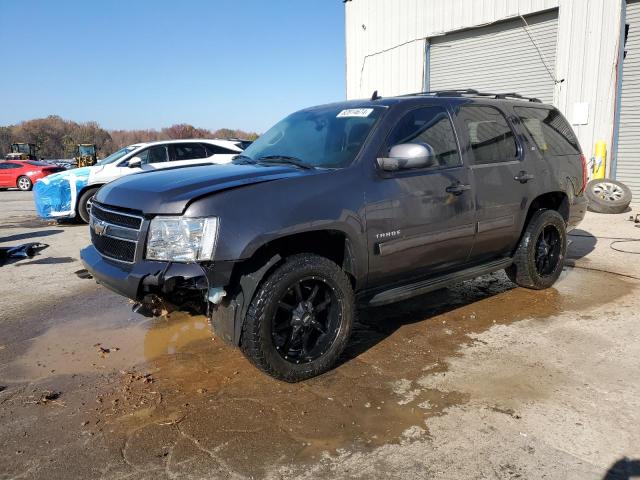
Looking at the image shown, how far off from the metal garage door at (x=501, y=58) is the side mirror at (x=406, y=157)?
9805 mm

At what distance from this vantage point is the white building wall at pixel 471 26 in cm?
→ 1077

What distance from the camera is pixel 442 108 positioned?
13.9ft

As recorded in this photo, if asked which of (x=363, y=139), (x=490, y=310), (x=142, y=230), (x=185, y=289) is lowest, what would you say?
(x=490, y=310)

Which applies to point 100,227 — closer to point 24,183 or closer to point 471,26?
point 471,26

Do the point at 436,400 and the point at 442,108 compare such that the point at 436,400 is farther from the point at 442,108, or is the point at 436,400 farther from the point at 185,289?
the point at 442,108

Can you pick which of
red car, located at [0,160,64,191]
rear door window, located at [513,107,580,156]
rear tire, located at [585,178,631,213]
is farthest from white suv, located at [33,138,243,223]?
red car, located at [0,160,64,191]

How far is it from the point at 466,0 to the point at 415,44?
1864 mm

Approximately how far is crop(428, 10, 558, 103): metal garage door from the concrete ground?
8.49 meters

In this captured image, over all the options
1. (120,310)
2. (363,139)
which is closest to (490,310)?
(363,139)

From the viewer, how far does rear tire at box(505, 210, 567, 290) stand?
5.01 metres

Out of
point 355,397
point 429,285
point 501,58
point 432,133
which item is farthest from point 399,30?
point 355,397

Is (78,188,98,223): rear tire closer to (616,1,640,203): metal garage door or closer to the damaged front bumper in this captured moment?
the damaged front bumper

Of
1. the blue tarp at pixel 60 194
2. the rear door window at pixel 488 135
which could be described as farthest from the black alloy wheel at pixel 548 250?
the blue tarp at pixel 60 194

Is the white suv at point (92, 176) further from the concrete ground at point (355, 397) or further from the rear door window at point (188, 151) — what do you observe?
the concrete ground at point (355, 397)
